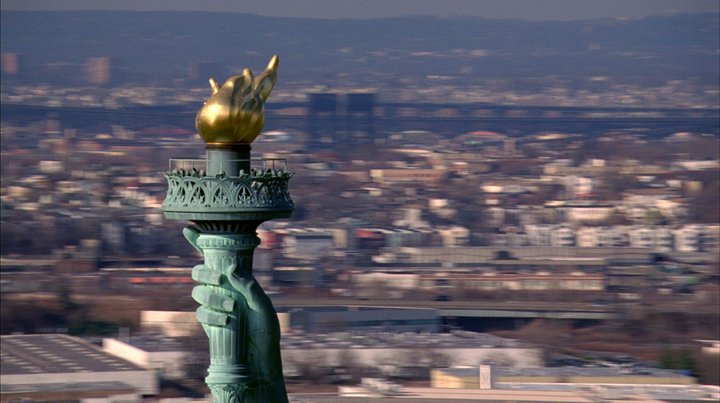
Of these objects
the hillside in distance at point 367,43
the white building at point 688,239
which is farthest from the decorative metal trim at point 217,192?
the hillside in distance at point 367,43

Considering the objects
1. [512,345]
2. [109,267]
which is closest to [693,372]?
[512,345]

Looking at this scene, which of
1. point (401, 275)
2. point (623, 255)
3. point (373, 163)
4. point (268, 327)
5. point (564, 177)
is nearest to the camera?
point (268, 327)

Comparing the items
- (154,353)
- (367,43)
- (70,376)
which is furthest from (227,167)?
(367,43)

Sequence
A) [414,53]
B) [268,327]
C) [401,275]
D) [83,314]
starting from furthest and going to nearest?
[414,53], [401,275], [83,314], [268,327]

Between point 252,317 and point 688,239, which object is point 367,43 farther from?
point 252,317

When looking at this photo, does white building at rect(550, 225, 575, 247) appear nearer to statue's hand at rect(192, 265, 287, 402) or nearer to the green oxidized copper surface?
statue's hand at rect(192, 265, 287, 402)

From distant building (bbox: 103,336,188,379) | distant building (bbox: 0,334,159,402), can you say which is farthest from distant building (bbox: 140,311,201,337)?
distant building (bbox: 0,334,159,402)

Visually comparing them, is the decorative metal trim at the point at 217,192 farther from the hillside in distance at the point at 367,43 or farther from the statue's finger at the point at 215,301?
the hillside in distance at the point at 367,43

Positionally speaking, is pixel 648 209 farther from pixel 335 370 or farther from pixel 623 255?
pixel 335 370
